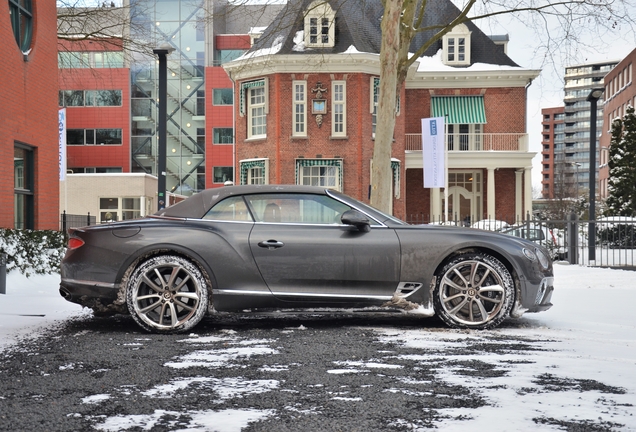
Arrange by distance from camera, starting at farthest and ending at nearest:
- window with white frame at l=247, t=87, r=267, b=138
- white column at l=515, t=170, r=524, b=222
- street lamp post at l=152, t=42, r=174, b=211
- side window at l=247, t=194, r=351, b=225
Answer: white column at l=515, t=170, r=524, b=222, window with white frame at l=247, t=87, r=267, b=138, street lamp post at l=152, t=42, r=174, b=211, side window at l=247, t=194, r=351, b=225

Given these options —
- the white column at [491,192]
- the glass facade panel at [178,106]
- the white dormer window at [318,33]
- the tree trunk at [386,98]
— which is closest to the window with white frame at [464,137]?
the white column at [491,192]

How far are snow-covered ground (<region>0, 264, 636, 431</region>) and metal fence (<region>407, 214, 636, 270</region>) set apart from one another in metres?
6.45

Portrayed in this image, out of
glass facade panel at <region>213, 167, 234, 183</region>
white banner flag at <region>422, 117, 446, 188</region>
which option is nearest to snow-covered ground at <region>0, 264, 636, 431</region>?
white banner flag at <region>422, 117, 446, 188</region>

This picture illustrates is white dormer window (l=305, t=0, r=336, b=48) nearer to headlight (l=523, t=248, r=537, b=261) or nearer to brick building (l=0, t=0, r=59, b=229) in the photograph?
brick building (l=0, t=0, r=59, b=229)

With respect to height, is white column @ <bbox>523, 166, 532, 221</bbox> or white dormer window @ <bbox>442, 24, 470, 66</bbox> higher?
white dormer window @ <bbox>442, 24, 470, 66</bbox>

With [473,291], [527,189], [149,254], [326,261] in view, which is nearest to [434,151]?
[527,189]

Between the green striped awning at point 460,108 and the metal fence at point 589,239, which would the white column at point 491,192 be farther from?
the metal fence at point 589,239

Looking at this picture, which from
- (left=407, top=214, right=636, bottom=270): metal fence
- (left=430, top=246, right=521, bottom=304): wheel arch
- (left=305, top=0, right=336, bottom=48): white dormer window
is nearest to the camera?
(left=430, top=246, right=521, bottom=304): wheel arch

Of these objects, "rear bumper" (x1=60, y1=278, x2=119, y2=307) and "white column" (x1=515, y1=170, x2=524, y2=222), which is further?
"white column" (x1=515, y1=170, x2=524, y2=222)

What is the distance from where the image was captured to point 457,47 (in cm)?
3716

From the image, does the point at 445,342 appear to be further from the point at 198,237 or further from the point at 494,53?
the point at 494,53

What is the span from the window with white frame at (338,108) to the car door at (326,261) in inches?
1042

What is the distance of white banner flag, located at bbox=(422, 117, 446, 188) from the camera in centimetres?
2697

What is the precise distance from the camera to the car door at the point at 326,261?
6.95 m
